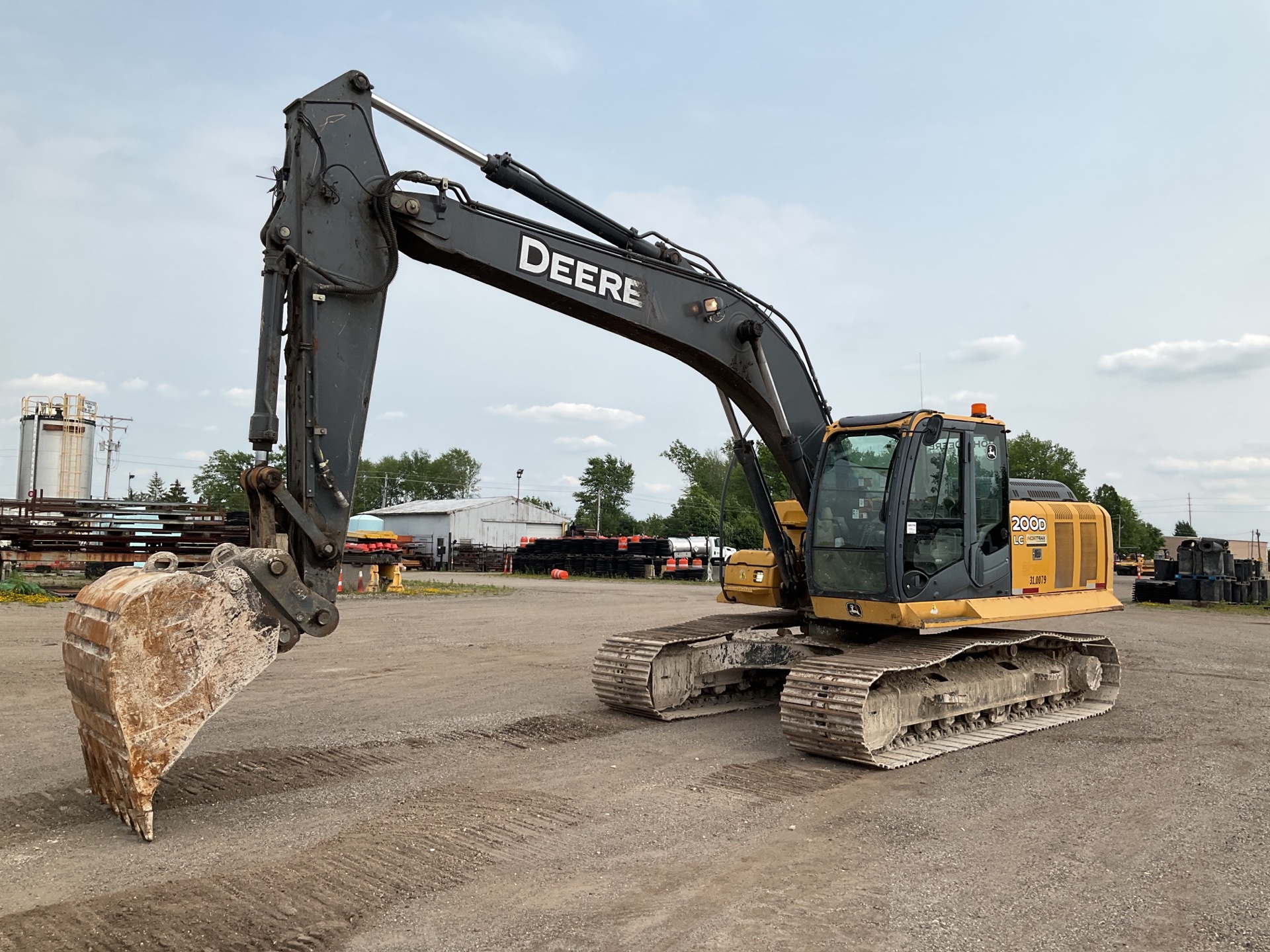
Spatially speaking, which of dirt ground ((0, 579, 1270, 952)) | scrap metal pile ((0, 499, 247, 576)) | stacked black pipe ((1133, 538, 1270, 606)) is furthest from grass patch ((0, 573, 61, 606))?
stacked black pipe ((1133, 538, 1270, 606))

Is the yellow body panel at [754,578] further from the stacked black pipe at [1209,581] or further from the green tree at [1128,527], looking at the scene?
the green tree at [1128,527]

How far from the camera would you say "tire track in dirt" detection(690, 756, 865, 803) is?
676 cm

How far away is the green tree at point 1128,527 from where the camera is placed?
262ft

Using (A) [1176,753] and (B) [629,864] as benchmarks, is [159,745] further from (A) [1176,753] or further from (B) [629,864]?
(A) [1176,753]

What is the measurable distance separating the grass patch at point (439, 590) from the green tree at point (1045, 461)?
52.3m

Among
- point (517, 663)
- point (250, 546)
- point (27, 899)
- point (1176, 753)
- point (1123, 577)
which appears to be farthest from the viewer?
point (1123, 577)

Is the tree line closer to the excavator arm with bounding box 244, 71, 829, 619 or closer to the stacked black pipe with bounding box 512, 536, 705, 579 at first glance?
the stacked black pipe with bounding box 512, 536, 705, 579

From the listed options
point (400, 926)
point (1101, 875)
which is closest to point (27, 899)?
point (400, 926)

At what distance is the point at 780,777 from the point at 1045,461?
79.9 m

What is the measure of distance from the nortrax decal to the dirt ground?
3.64 meters

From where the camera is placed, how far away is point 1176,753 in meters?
8.01

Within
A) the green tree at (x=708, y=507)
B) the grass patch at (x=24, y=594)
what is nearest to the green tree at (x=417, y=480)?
the green tree at (x=708, y=507)

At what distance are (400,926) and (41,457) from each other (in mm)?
46502

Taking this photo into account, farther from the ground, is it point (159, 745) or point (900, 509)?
point (900, 509)
